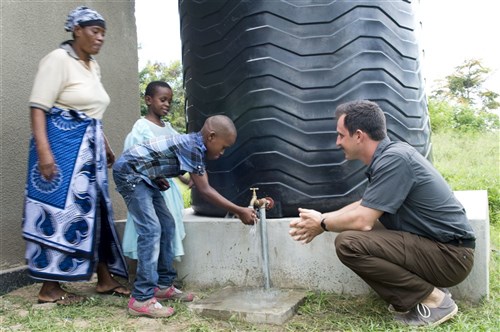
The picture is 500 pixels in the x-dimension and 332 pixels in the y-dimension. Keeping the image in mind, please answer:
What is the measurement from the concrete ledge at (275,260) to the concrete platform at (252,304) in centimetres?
9

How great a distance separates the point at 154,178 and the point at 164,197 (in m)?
0.40

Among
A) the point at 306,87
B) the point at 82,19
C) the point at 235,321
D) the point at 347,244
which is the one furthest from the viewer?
the point at 306,87

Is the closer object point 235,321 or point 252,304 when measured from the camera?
point 235,321

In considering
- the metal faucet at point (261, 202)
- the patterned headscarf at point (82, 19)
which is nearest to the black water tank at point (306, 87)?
the metal faucet at point (261, 202)

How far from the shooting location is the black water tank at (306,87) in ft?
9.36

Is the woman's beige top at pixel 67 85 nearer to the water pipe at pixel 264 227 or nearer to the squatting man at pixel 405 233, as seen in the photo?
the water pipe at pixel 264 227

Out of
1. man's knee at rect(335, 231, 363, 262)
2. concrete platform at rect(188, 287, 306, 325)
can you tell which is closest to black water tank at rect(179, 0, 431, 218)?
concrete platform at rect(188, 287, 306, 325)

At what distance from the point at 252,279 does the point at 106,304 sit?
811 mm

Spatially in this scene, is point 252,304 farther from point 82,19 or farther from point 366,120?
point 82,19

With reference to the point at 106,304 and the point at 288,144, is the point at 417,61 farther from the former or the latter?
the point at 106,304

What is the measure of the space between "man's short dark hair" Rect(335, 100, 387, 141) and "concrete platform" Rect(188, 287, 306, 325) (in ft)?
2.98

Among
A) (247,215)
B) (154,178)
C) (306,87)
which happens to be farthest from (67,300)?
(306,87)

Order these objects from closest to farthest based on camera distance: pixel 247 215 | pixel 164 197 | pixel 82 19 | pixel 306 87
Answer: pixel 247 215 < pixel 82 19 < pixel 306 87 < pixel 164 197

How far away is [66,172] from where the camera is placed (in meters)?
2.70
